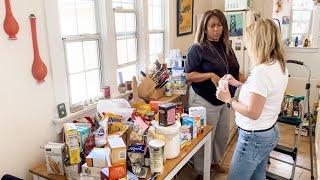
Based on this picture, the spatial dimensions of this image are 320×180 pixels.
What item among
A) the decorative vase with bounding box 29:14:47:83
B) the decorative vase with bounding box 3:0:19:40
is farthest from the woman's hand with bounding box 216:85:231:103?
the decorative vase with bounding box 3:0:19:40

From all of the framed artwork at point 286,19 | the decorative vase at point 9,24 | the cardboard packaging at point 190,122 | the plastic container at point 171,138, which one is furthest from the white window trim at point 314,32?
the decorative vase at point 9,24

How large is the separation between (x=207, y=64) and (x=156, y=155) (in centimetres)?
117

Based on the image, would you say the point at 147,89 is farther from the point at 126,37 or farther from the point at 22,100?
the point at 22,100

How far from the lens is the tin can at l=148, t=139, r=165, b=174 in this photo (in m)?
1.44

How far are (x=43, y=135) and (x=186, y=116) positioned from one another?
0.93m

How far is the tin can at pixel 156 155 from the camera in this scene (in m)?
1.44

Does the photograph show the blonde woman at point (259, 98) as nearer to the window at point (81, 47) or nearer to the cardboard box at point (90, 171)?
the cardboard box at point (90, 171)

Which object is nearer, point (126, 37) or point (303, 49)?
point (126, 37)

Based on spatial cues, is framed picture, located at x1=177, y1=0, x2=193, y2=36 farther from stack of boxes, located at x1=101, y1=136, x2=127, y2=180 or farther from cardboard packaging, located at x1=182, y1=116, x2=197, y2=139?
stack of boxes, located at x1=101, y1=136, x2=127, y2=180

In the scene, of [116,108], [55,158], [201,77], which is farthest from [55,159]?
[201,77]

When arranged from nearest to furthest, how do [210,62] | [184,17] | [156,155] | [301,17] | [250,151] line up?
[156,155]
[250,151]
[210,62]
[184,17]
[301,17]

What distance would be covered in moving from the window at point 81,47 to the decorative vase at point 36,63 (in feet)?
0.98

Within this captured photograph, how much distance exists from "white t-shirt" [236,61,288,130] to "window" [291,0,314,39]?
A: 11.4 feet

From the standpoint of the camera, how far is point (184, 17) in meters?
3.48
